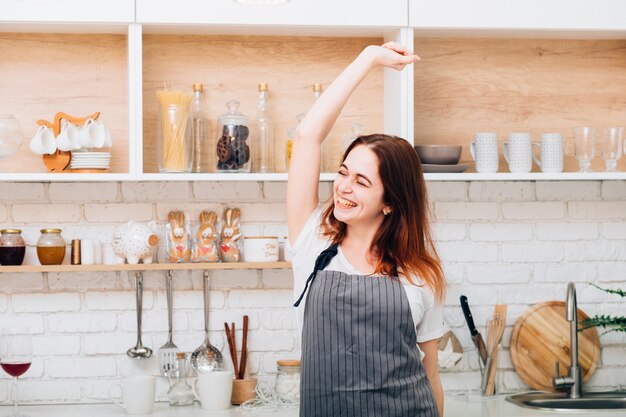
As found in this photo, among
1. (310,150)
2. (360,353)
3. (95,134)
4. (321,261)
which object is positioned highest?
(95,134)

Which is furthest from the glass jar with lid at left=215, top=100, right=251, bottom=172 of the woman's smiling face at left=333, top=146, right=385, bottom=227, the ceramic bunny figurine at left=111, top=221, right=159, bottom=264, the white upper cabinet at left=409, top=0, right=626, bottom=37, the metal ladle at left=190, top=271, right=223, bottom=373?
the woman's smiling face at left=333, top=146, right=385, bottom=227

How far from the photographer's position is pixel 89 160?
118 inches

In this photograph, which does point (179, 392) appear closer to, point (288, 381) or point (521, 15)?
point (288, 381)

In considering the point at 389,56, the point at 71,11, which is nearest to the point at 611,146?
the point at 389,56

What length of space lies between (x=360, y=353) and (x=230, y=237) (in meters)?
1.04

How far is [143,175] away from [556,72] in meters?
1.58

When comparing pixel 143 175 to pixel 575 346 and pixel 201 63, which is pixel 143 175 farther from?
pixel 575 346

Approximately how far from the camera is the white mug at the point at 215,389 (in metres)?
3.00

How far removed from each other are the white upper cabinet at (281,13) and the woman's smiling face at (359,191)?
79 centimetres

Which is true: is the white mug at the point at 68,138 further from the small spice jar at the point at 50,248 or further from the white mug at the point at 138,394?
the white mug at the point at 138,394

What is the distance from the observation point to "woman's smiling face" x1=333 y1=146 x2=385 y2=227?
2.33 meters

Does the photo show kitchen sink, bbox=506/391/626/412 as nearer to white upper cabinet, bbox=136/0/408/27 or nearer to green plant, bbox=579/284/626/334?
green plant, bbox=579/284/626/334

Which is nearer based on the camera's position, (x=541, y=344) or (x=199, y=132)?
(x=199, y=132)

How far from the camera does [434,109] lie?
3346mm
